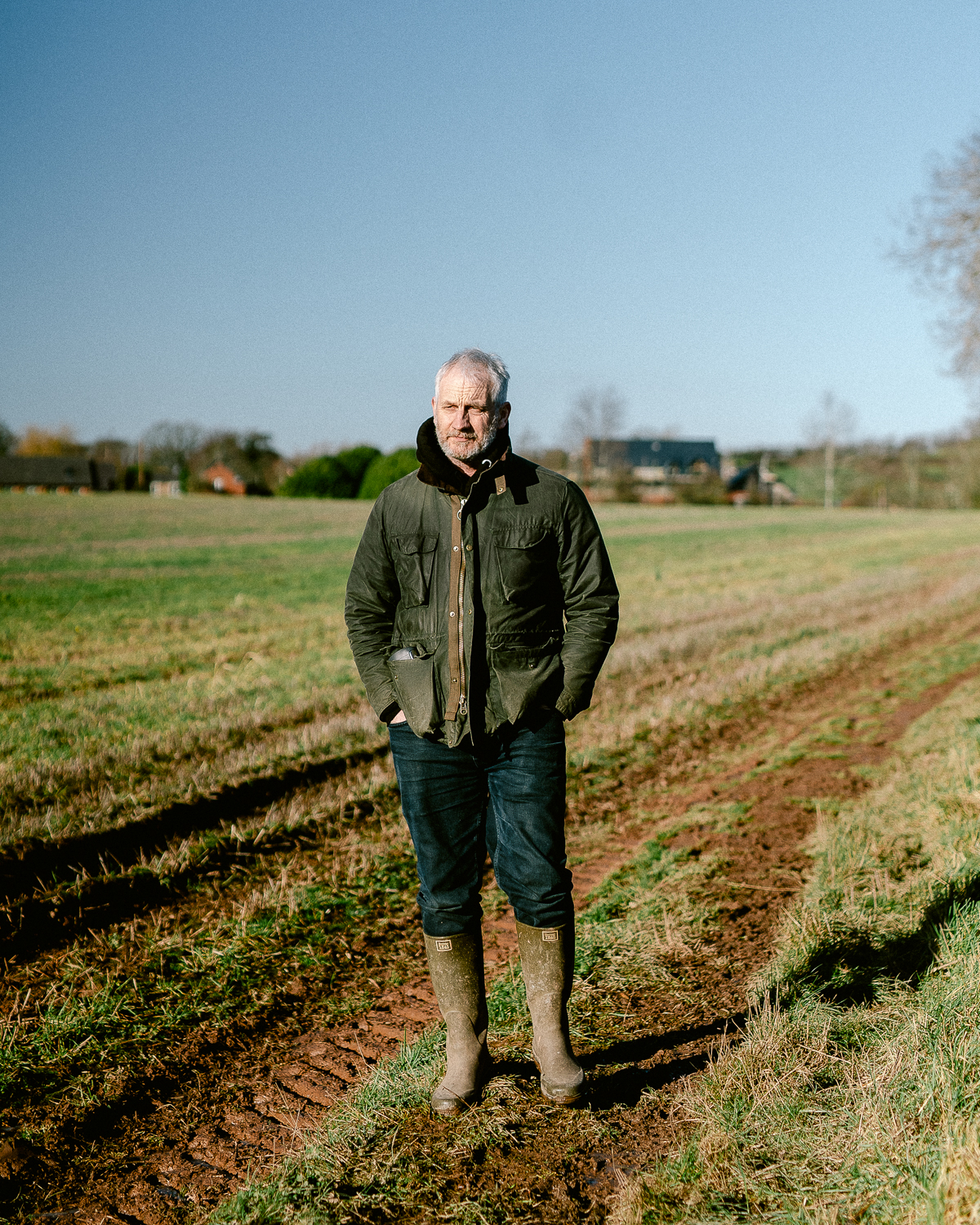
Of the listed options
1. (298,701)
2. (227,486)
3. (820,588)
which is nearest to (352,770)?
(298,701)

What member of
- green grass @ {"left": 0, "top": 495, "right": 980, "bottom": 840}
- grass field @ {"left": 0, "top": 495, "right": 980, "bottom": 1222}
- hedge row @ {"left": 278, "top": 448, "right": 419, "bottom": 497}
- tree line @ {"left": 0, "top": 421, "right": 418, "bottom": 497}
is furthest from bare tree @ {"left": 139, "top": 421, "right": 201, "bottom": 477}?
grass field @ {"left": 0, "top": 495, "right": 980, "bottom": 1222}

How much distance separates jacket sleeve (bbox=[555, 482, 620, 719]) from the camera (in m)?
3.00

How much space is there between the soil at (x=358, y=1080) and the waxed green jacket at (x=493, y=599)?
51.2 inches

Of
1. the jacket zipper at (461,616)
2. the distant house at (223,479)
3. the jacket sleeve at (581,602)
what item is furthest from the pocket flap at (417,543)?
the distant house at (223,479)

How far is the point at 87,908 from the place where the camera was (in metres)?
4.75

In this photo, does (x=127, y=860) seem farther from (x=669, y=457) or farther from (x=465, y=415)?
(x=669, y=457)

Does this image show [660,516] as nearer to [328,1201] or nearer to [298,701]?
[298,701]

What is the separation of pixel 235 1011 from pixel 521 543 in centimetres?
239

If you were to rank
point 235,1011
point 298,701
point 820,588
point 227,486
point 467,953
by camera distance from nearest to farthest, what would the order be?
point 467,953 → point 235,1011 → point 298,701 → point 820,588 → point 227,486

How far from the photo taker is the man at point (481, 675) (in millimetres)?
2947

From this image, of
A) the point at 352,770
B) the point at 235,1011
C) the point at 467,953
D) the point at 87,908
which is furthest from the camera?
the point at 352,770

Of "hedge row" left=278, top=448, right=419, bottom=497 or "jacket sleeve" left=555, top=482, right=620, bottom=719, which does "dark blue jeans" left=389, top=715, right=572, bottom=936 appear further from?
"hedge row" left=278, top=448, right=419, bottom=497

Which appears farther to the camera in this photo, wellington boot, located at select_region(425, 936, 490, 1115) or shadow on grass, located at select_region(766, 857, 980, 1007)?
shadow on grass, located at select_region(766, 857, 980, 1007)

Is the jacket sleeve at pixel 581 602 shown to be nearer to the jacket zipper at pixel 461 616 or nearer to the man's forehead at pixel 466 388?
the jacket zipper at pixel 461 616
